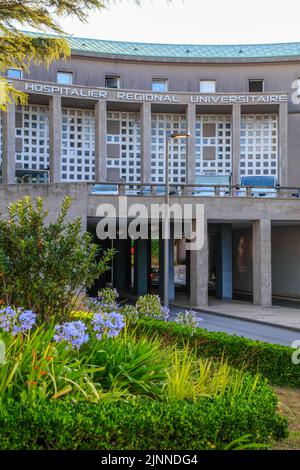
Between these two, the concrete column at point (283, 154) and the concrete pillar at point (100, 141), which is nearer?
the concrete pillar at point (100, 141)

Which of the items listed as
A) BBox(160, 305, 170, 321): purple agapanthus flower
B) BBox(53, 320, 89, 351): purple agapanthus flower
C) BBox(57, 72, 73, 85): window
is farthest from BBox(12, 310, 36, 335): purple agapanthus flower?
BBox(57, 72, 73, 85): window

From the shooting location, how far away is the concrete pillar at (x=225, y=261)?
3278 cm

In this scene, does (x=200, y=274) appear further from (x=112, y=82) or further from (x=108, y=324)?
(x=108, y=324)

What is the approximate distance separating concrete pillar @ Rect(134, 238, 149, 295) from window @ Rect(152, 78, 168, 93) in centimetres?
1009

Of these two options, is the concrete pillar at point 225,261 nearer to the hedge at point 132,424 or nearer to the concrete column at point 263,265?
the concrete column at point 263,265

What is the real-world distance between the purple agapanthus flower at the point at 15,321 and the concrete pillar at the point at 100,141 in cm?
2762

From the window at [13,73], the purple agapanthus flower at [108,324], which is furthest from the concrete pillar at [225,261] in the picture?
the purple agapanthus flower at [108,324]

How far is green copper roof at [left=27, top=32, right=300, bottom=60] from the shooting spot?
38434mm

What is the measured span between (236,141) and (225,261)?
777 centimetres

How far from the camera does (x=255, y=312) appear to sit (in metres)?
25.7

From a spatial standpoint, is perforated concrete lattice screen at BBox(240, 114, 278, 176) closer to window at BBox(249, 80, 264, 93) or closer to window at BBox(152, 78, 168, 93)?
window at BBox(249, 80, 264, 93)

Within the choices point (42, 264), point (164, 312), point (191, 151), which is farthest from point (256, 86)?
point (42, 264)

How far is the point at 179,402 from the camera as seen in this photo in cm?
602

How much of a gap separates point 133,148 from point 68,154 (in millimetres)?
4167
